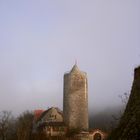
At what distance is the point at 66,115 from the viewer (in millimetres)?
77438

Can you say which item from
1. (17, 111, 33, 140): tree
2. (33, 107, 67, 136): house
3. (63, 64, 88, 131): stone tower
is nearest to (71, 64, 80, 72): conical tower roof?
(63, 64, 88, 131): stone tower

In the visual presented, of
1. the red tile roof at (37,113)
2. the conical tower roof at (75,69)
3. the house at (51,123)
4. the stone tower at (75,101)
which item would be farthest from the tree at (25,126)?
the conical tower roof at (75,69)

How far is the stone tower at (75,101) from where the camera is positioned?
253 feet

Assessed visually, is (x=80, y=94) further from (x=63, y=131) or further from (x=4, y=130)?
(x=4, y=130)

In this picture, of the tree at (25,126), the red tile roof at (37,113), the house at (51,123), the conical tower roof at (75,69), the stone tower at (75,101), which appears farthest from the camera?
the red tile roof at (37,113)

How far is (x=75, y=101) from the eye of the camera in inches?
3066

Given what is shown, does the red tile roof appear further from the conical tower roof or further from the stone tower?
the conical tower roof

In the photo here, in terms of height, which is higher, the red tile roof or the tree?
the red tile roof

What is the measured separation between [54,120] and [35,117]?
9.60m

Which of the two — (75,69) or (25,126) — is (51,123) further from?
(75,69)

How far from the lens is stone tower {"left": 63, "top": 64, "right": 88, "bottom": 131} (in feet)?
253

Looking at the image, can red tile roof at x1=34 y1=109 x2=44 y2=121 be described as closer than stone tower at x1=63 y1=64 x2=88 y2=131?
No

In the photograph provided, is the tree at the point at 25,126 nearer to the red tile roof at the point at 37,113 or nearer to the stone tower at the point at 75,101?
the red tile roof at the point at 37,113

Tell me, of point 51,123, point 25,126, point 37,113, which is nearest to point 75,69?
point 51,123
